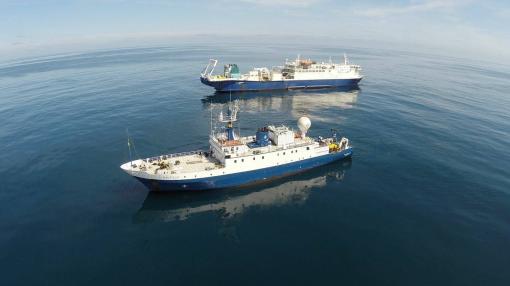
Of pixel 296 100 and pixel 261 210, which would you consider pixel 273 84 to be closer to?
pixel 296 100

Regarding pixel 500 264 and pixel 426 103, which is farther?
pixel 426 103

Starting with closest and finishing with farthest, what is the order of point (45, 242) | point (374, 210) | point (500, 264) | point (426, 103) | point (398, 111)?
1. point (500, 264)
2. point (45, 242)
3. point (374, 210)
4. point (398, 111)
5. point (426, 103)

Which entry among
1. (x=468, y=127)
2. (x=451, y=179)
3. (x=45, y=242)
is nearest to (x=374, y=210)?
(x=451, y=179)

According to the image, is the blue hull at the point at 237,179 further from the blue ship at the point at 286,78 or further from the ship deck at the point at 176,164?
the blue ship at the point at 286,78

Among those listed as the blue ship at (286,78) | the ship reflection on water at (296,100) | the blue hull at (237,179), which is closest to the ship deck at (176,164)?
the blue hull at (237,179)

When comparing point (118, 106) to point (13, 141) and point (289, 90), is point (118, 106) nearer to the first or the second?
Result: point (13, 141)

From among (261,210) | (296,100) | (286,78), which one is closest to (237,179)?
(261,210)

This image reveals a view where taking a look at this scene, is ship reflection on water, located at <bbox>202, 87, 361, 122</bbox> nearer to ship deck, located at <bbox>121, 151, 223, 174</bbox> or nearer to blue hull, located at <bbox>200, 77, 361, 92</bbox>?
blue hull, located at <bbox>200, 77, 361, 92</bbox>
